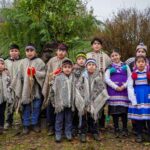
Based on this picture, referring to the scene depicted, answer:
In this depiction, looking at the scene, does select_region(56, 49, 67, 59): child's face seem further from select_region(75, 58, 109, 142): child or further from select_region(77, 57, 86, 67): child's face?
select_region(75, 58, 109, 142): child

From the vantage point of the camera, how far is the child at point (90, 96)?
719 centimetres

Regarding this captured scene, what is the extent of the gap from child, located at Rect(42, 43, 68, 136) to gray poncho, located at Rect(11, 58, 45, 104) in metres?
0.12

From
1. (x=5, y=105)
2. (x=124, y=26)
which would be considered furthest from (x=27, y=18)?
(x=124, y=26)

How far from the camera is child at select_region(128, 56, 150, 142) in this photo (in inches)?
284

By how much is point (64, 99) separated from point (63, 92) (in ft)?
0.43

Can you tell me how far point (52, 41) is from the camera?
27.8ft

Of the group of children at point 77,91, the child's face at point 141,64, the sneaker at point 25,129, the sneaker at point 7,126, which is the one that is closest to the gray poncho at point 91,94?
the group of children at point 77,91

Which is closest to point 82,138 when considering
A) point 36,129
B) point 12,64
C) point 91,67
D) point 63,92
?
point 63,92

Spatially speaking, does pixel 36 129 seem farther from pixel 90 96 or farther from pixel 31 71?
pixel 90 96

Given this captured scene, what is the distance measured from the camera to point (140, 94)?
727cm

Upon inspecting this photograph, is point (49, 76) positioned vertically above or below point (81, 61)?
below

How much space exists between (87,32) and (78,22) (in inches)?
15.8

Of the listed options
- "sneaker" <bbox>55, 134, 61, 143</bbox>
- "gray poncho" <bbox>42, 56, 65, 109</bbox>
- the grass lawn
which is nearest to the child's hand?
"gray poncho" <bbox>42, 56, 65, 109</bbox>

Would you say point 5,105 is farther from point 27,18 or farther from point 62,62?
point 27,18
